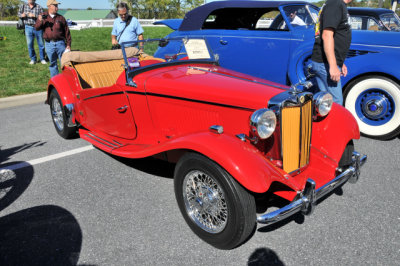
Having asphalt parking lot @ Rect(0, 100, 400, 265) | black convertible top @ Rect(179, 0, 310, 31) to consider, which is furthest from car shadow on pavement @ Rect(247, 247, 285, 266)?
black convertible top @ Rect(179, 0, 310, 31)

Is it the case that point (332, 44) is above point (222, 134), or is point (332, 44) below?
above

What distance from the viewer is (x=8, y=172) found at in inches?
136

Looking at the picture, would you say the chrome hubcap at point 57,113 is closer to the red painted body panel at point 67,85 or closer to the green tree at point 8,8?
the red painted body panel at point 67,85

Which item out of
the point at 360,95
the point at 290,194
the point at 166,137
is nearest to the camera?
the point at 290,194

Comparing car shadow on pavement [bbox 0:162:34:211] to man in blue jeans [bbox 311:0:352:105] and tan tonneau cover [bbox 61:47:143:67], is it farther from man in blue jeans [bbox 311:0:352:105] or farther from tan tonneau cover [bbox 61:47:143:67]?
man in blue jeans [bbox 311:0:352:105]

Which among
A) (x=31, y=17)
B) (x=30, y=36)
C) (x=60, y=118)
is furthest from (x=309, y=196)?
(x=30, y=36)

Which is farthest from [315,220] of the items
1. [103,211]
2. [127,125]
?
[127,125]

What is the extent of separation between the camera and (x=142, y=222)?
8.45 feet

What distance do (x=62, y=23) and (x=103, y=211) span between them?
4.97 m

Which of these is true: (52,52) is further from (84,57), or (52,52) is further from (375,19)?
(375,19)

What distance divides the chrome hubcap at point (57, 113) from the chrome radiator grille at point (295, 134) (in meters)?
3.27

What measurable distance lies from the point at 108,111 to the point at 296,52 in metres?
3.08

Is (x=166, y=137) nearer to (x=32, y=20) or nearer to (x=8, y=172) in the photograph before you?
(x=8, y=172)

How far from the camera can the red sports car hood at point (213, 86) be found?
8.05 feet
